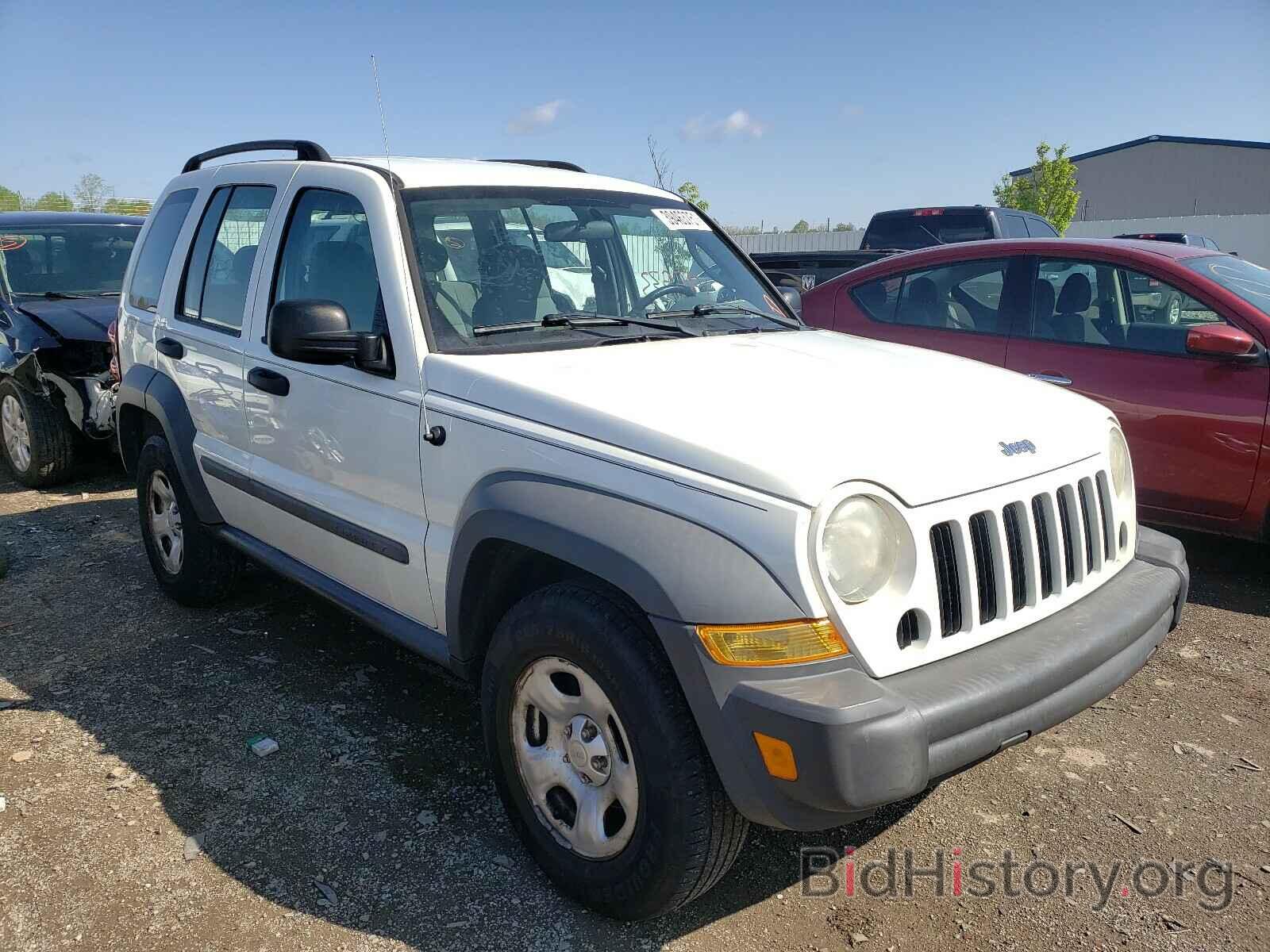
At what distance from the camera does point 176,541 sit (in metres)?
4.59

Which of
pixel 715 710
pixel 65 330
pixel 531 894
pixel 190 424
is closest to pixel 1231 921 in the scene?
pixel 715 710

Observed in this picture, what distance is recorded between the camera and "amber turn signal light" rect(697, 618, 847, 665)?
→ 6.88ft

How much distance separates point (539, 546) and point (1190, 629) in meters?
3.31

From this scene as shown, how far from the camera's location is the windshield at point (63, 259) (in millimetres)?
7219

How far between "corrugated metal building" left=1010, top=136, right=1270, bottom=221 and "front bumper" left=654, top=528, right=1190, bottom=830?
142ft

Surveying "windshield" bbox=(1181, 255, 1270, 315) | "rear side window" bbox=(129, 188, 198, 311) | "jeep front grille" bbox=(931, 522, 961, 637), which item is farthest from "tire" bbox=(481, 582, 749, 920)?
"windshield" bbox=(1181, 255, 1270, 315)

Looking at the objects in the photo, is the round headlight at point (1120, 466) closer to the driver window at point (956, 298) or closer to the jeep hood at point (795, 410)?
the jeep hood at point (795, 410)

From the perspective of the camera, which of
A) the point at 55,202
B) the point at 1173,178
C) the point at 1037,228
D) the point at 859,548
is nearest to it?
the point at 859,548

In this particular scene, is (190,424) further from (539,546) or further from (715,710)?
(715,710)

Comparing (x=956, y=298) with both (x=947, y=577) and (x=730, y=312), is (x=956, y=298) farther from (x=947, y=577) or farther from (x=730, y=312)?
(x=947, y=577)

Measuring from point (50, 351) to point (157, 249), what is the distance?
2.48 metres

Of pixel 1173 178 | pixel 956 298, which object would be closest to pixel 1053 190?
pixel 1173 178

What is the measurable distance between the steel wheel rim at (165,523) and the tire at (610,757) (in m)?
2.50

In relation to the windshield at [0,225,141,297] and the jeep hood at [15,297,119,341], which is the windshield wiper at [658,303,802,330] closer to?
the jeep hood at [15,297,119,341]
